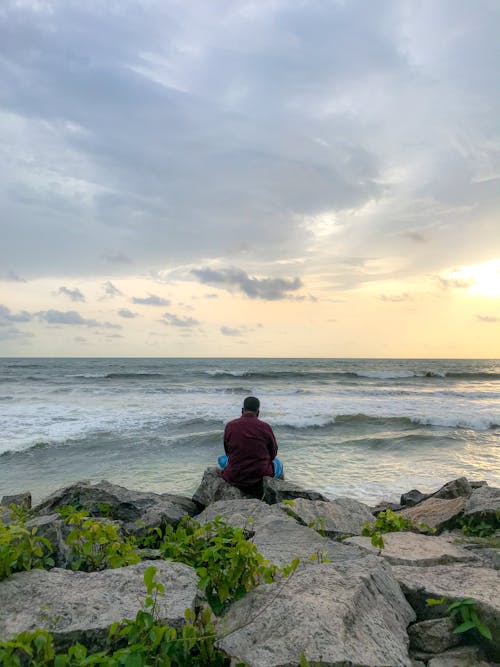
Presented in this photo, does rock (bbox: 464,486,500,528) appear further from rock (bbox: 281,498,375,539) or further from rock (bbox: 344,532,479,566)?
rock (bbox: 344,532,479,566)

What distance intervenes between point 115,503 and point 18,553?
2.92 m

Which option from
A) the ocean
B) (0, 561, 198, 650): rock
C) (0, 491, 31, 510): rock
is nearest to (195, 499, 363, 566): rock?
(0, 561, 198, 650): rock

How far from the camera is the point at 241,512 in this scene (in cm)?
484

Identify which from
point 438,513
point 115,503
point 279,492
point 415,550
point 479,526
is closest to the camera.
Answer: point 415,550

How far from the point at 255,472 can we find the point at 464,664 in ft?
13.1

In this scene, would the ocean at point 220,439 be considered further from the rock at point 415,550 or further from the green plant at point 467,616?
the green plant at point 467,616

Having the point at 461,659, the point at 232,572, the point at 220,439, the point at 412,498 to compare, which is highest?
the point at 232,572

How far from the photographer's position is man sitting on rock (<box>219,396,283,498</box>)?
6.15 meters

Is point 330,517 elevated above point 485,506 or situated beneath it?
situated beneath

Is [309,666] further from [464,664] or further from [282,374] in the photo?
[282,374]

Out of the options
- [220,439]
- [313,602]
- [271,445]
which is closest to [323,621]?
Answer: [313,602]

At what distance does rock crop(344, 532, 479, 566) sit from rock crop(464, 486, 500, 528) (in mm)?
1204

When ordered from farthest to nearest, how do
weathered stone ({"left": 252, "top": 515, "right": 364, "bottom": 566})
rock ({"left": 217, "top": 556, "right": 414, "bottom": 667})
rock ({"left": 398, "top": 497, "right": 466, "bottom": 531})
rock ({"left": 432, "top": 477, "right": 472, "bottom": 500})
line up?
1. rock ({"left": 432, "top": 477, "right": 472, "bottom": 500})
2. rock ({"left": 398, "top": 497, "right": 466, "bottom": 531})
3. weathered stone ({"left": 252, "top": 515, "right": 364, "bottom": 566})
4. rock ({"left": 217, "top": 556, "right": 414, "bottom": 667})

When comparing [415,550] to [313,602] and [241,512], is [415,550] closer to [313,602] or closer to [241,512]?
[313,602]
